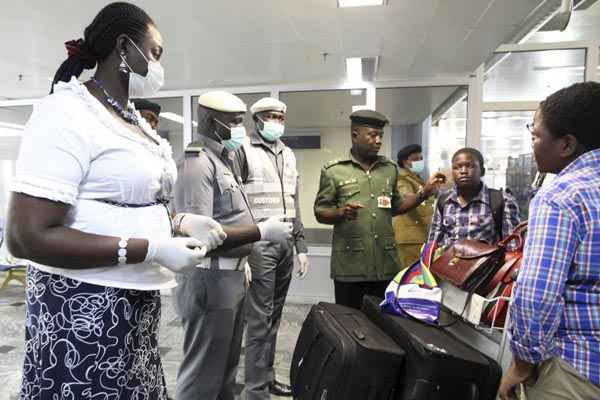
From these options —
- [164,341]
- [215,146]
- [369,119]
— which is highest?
[369,119]

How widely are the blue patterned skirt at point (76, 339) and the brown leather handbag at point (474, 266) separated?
3.65ft

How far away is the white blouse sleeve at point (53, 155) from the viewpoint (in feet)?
2.29

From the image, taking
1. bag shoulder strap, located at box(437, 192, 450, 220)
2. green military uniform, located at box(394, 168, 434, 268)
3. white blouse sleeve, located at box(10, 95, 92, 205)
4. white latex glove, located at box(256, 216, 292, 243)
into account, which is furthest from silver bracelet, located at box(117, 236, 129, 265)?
green military uniform, located at box(394, 168, 434, 268)

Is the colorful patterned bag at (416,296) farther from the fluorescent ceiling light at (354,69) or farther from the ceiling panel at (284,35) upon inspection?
the fluorescent ceiling light at (354,69)

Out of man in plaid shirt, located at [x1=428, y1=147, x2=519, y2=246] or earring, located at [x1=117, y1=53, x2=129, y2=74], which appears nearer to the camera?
earring, located at [x1=117, y1=53, x2=129, y2=74]

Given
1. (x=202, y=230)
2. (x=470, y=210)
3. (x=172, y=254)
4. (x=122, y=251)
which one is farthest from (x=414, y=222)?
(x=122, y=251)

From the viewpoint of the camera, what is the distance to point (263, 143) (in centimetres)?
231

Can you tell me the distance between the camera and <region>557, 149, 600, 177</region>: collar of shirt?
914mm

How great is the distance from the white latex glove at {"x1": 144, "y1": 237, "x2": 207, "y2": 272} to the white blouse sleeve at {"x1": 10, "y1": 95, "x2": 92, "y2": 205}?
0.19m

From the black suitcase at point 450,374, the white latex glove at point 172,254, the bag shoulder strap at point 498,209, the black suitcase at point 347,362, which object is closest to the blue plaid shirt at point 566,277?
the black suitcase at point 450,374

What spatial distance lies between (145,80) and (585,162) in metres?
1.14

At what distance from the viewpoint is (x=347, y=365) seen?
133 centimetres

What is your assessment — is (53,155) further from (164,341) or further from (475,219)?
(164,341)

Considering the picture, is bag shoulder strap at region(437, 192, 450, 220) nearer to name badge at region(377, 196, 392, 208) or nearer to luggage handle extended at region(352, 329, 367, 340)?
name badge at region(377, 196, 392, 208)
